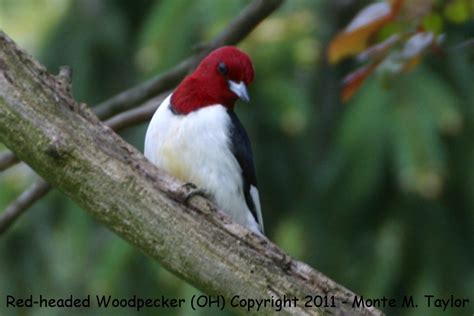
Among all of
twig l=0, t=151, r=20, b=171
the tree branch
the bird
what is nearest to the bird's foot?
the tree branch

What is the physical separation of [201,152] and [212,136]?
8 centimetres

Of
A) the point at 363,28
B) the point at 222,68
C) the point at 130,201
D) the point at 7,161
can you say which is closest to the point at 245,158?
the point at 222,68

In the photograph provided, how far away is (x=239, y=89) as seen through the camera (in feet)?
13.5

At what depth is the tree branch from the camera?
318 centimetres

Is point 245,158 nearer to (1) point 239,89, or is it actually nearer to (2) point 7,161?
(1) point 239,89

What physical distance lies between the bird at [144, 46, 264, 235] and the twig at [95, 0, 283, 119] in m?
0.05

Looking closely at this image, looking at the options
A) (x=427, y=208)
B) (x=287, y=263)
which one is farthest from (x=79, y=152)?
(x=427, y=208)

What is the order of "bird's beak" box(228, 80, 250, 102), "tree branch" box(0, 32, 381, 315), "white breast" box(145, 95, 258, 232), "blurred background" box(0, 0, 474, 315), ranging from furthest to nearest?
"blurred background" box(0, 0, 474, 315), "bird's beak" box(228, 80, 250, 102), "white breast" box(145, 95, 258, 232), "tree branch" box(0, 32, 381, 315)

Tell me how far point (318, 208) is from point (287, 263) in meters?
2.89

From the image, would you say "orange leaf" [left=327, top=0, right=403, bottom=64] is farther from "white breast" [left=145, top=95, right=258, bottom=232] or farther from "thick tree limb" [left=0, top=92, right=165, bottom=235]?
"thick tree limb" [left=0, top=92, right=165, bottom=235]

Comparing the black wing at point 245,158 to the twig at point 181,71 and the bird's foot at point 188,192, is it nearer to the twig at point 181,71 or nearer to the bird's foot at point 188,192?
the twig at point 181,71

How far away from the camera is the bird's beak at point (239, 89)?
4.07 metres

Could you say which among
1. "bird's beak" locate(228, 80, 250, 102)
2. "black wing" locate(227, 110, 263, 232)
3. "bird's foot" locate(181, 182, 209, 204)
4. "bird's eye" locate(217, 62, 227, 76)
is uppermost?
"bird's foot" locate(181, 182, 209, 204)

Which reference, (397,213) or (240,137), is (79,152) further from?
(397,213)
